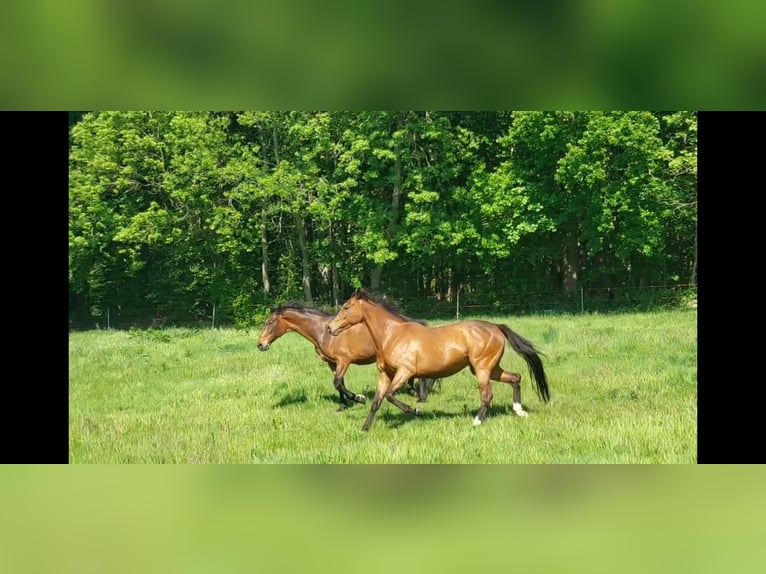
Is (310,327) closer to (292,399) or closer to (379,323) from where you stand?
(292,399)

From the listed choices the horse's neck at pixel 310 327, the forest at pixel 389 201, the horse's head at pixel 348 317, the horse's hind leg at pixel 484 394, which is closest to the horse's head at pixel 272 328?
the horse's neck at pixel 310 327

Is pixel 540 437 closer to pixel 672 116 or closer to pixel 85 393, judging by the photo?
pixel 85 393

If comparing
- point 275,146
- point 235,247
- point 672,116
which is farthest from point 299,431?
point 672,116

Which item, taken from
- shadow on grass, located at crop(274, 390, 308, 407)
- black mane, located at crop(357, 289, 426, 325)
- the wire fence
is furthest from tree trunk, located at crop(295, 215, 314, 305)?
black mane, located at crop(357, 289, 426, 325)

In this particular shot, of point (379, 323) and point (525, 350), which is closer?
point (525, 350)

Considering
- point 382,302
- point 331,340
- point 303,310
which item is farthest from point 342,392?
point 382,302

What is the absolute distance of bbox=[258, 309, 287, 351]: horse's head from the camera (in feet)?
28.8

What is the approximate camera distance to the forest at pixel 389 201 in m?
12.4

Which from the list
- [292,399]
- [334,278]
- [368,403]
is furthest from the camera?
[334,278]

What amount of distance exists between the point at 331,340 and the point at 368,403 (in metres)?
0.97

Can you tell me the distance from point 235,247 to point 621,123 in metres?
8.07

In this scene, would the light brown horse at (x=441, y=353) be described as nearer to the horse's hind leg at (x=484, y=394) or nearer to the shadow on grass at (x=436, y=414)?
the horse's hind leg at (x=484, y=394)

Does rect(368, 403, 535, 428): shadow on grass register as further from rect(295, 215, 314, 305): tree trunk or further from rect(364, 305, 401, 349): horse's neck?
rect(295, 215, 314, 305): tree trunk

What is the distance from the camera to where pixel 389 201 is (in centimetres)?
1305
